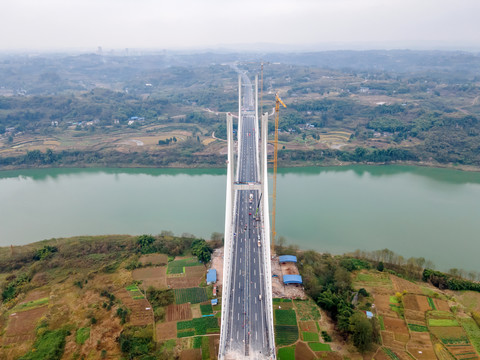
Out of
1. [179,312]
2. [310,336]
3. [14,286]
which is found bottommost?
[14,286]

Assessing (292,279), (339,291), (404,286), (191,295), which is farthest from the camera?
(292,279)

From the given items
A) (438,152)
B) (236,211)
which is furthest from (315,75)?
(236,211)

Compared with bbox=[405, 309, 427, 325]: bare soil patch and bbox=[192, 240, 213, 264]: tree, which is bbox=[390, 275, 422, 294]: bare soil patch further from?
bbox=[192, 240, 213, 264]: tree

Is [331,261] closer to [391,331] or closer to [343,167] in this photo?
[391,331]

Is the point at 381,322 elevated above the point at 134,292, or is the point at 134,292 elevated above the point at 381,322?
the point at 381,322

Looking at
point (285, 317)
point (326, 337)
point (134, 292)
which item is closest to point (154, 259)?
point (134, 292)

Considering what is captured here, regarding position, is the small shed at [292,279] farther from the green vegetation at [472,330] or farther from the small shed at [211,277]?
the green vegetation at [472,330]

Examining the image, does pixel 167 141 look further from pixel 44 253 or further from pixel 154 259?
pixel 154 259
